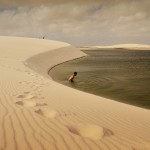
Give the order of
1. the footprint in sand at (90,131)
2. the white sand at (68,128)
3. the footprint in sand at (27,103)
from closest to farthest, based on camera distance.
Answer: the white sand at (68,128)
the footprint in sand at (90,131)
the footprint in sand at (27,103)

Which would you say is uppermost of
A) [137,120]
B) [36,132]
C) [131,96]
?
[36,132]

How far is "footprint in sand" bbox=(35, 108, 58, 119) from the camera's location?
6.30 metres

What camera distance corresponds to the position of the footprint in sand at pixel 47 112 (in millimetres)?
6298

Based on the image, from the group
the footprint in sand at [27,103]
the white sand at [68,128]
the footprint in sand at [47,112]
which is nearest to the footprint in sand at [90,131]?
the white sand at [68,128]

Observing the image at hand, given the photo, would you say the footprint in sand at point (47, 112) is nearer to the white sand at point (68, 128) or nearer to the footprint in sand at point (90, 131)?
the white sand at point (68, 128)

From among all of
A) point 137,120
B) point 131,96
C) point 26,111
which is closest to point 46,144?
point 26,111

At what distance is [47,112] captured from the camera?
6590mm

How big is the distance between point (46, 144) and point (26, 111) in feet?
7.42

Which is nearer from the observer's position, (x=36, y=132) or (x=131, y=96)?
(x=36, y=132)

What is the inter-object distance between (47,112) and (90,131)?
1.60 metres

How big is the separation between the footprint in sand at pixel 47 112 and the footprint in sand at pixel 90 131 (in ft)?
2.74

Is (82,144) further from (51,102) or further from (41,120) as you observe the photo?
(51,102)

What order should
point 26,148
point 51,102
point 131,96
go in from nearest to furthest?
point 26,148
point 51,102
point 131,96

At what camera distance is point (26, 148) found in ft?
13.2
